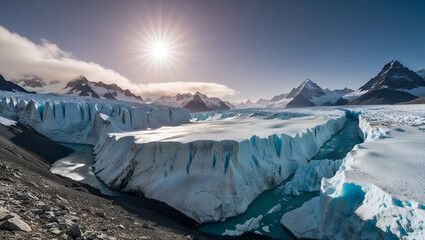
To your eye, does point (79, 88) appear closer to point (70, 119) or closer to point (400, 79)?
point (70, 119)

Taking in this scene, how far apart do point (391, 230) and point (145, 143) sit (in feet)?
36.4

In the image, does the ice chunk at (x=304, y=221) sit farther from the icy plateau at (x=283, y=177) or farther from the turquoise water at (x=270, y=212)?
the turquoise water at (x=270, y=212)

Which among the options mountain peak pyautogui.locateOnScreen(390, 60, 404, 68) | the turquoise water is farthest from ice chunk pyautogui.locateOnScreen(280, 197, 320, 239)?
mountain peak pyautogui.locateOnScreen(390, 60, 404, 68)

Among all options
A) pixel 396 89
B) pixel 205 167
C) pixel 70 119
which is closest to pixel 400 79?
pixel 396 89

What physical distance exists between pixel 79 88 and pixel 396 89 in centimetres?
17302

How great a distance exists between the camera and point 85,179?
13102 mm

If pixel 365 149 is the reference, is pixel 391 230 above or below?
below

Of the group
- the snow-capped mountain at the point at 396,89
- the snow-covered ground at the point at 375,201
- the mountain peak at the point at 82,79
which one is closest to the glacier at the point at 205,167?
the snow-covered ground at the point at 375,201

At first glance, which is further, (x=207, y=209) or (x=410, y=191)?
(x=207, y=209)

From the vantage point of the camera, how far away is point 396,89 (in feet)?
342

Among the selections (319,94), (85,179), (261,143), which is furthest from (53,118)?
(319,94)

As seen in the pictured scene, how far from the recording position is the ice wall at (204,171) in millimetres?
8781

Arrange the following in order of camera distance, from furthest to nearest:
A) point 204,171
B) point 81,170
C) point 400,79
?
point 400,79 < point 81,170 < point 204,171

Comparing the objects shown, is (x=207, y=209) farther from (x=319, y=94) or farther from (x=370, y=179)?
(x=319, y=94)
